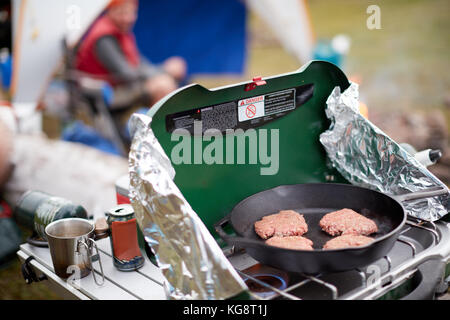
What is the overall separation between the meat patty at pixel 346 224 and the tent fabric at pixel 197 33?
3618 millimetres

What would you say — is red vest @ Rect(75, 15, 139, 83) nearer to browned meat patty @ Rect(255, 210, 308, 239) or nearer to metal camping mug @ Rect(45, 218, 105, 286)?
metal camping mug @ Rect(45, 218, 105, 286)

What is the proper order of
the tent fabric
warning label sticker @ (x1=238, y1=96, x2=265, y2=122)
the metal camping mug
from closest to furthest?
1. the metal camping mug
2. warning label sticker @ (x1=238, y1=96, x2=265, y2=122)
3. the tent fabric

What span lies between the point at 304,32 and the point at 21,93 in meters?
3.17

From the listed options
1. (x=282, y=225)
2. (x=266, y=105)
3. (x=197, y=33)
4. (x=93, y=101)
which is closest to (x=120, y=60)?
(x=93, y=101)

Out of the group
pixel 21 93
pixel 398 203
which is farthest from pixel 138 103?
pixel 398 203

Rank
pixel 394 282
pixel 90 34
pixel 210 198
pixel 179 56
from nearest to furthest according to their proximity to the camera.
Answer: pixel 394 282 → pixel 210 198 → pixel 90 34 → pixel 179 56

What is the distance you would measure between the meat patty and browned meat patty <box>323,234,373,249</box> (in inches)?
1.7

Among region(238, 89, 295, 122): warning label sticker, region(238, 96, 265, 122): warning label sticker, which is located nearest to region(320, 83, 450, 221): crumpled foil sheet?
region(238, 89, 295, 122): warning label sticker

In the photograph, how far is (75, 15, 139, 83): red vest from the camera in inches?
171

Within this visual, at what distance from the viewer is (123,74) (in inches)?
176

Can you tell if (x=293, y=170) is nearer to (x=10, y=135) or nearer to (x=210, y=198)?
(x=210, y=198)

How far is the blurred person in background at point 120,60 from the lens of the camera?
14.3 ft

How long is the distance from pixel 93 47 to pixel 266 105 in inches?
122

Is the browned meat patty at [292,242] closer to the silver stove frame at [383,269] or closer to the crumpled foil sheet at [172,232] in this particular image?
the silver stove frame at [383,269]
